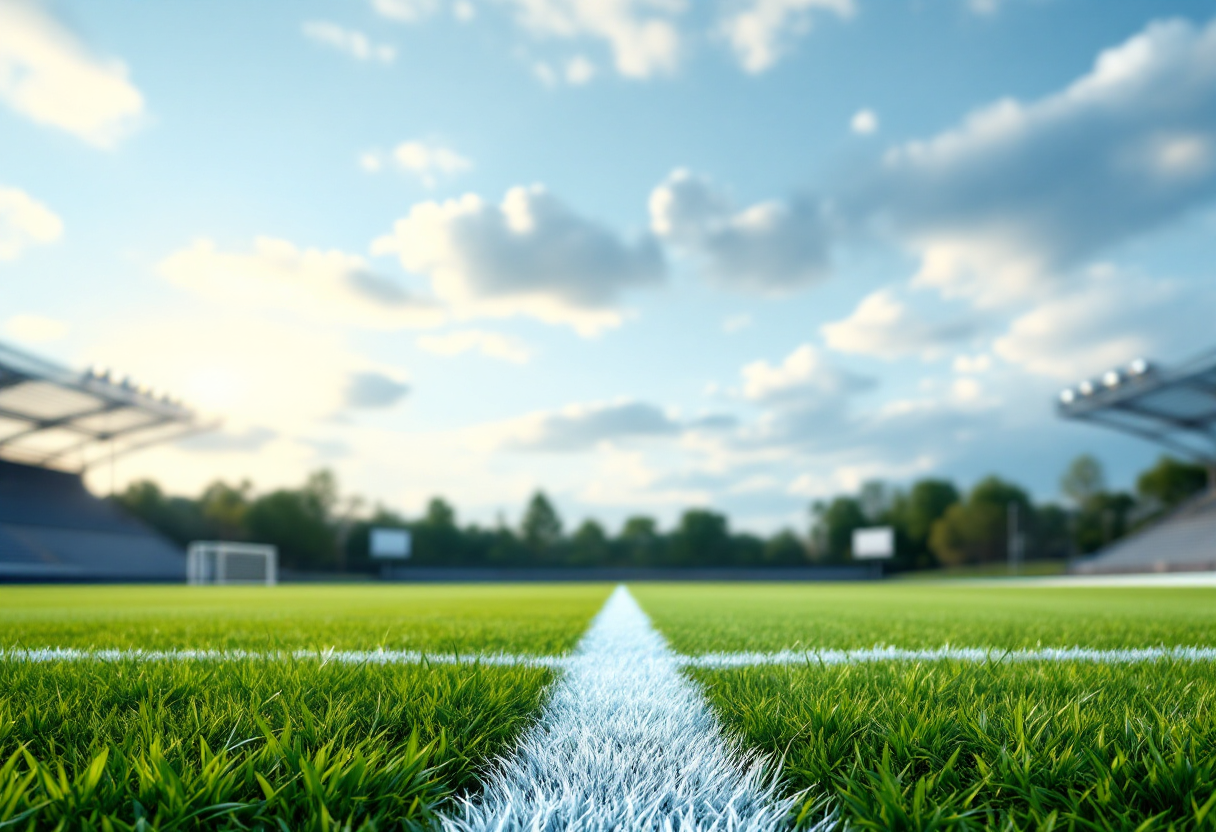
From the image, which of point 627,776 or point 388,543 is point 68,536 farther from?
point 627,776

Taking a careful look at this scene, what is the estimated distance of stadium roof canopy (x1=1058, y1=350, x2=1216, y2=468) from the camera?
27156 mm

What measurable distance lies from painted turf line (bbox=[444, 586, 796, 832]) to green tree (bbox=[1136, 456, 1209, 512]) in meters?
69.9

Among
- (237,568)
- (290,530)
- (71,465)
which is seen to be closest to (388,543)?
(237,568)

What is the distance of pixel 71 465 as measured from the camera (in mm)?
38656

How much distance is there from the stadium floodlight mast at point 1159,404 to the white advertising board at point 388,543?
37.9 metres

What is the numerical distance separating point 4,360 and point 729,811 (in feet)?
103

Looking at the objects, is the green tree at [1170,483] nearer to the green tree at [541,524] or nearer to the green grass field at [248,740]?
the green tree at [541,524]

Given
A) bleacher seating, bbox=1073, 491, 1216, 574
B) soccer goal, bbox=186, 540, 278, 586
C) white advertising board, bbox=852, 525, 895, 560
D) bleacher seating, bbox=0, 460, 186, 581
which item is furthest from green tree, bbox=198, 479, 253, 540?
bleacher seating, bbox=1073, 491, 1216, 574

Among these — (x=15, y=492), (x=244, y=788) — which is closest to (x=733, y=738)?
(x=244, y=788)

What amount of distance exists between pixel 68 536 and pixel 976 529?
206 ft

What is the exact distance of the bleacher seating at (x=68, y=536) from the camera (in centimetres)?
3095

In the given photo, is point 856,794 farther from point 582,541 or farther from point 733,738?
point 582,541

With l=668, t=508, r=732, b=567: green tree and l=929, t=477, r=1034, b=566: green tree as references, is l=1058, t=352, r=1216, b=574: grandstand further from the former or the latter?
l=668, t=508, r=732, b=567: green tree

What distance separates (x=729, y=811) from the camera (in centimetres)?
113
